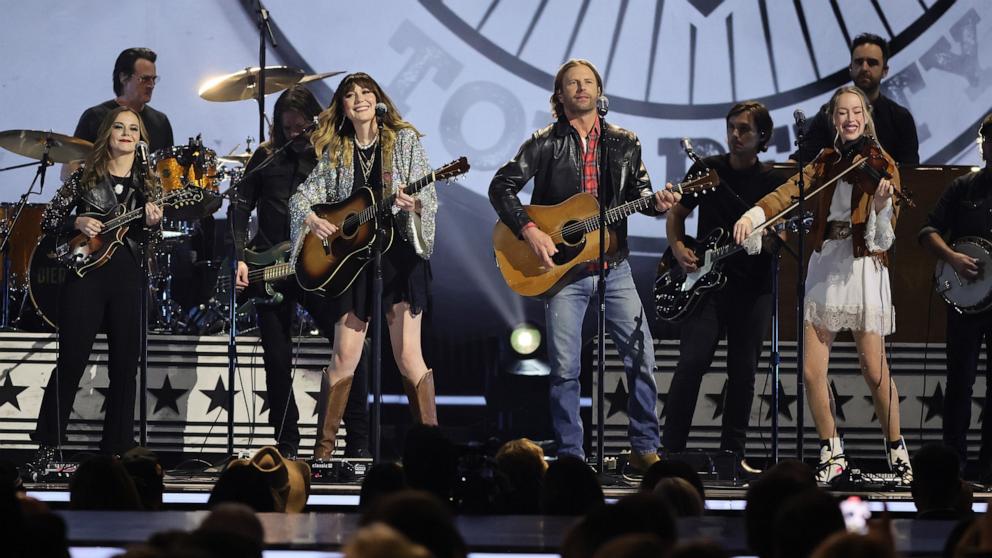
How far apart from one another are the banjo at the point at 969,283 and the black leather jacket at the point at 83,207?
406 cm

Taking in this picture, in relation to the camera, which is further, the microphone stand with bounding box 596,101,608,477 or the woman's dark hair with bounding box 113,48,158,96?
the woman's dark hair with bounding box 113,48,158,96

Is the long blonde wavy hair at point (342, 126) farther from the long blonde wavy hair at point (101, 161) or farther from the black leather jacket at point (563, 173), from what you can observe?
the long blonde wavy hair at point (101, 161)

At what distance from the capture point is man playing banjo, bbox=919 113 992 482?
6.94m

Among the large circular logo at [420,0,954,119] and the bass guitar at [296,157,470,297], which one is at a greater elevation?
the large circular logo at [420,0,954,119]

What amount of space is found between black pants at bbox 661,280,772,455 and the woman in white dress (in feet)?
0.88

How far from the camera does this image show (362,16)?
9.28 meters

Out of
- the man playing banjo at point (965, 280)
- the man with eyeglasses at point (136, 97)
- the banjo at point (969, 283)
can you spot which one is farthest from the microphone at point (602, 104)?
the man with eyeglasses at point (136, 97)

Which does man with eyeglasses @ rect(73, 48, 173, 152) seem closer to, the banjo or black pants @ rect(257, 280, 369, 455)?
black pants @ rect(257, 280, 369, 455)

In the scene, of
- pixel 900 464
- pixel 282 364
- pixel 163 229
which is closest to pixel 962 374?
pixel 900 464

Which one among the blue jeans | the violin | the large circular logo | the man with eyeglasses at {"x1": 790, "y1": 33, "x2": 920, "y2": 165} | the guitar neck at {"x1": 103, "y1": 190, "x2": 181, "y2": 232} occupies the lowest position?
the blue jeans

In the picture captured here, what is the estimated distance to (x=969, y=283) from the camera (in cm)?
698

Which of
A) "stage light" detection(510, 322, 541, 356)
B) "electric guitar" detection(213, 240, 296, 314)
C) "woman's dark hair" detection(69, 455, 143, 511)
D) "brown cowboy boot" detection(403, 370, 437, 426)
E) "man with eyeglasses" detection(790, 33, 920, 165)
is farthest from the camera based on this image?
"stage light" detection(510, 322, 541, 356)

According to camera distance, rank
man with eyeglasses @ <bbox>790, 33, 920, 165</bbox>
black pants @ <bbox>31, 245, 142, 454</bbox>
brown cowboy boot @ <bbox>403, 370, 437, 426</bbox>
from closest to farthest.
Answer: brown cowboy boot @ <bbox>403, 370, 437, 426</bbox>, black pants @ <bbox>31, 245, 142, 454</bbox>, man with eyeglasses @ <bbox>790, 33, 920, 165</bbox>

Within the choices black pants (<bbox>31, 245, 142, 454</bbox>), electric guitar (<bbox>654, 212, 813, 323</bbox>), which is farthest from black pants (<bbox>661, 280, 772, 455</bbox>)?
black pants (<bbox>31, 245, 142, 454</bbox>)
